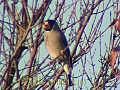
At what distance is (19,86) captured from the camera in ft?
10.2

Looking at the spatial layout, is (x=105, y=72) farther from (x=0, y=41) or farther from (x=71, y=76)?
(x=0, y=41)

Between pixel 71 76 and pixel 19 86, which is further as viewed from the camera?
pixel 71 76

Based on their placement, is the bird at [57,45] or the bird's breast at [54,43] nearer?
the bird at [57,45]

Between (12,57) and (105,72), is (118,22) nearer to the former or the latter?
(105,72)

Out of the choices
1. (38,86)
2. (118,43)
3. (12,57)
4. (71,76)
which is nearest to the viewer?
(12,57)

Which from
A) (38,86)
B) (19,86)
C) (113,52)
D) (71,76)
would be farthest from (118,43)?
(19,86)

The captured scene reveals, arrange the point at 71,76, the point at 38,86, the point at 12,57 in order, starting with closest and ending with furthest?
the point at 12,57
the point at 38,86
the point at 71,76

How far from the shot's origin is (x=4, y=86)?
126 inches

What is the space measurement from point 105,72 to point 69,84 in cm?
40

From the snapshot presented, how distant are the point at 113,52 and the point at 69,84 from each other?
1.86ft

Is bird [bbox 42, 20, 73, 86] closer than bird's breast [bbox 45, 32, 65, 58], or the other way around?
bird [bbox 42, 20, 73, 86]

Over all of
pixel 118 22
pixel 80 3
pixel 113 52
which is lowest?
pixel 113 52

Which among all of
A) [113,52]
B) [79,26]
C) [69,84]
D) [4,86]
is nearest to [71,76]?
[69,84]

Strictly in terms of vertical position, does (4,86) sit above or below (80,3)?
below
